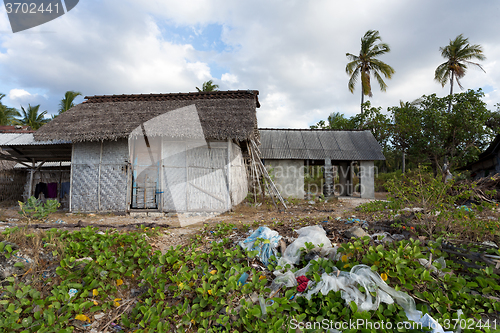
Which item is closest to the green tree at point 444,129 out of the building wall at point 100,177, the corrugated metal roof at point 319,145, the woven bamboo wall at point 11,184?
the corrugated metal roof at point 319,145

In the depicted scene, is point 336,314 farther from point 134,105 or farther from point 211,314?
point 134,105

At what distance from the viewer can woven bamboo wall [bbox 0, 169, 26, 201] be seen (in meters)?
10.6

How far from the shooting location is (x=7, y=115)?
2059 cm

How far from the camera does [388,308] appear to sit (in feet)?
8.11

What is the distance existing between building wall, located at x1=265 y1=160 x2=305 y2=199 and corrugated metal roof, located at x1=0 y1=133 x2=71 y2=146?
831 centimetres

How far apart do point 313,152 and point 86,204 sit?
9545 mm

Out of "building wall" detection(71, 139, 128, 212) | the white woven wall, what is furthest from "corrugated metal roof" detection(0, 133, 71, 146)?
the white woven wall

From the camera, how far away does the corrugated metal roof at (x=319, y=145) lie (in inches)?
484

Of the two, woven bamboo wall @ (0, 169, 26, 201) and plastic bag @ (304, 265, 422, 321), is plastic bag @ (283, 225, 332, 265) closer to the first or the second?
plastic bag @ (304, 265, 422, 321)

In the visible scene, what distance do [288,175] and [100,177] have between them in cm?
776

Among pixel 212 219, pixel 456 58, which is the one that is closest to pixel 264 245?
pixel 212 219

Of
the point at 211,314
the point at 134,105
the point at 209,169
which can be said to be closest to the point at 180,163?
the point at 209,169

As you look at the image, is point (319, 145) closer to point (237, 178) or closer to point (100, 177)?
point (237, 178)

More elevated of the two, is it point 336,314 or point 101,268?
point 101,268
